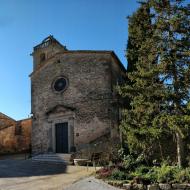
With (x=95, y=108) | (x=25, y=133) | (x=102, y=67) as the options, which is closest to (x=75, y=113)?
(x=95, y=108)

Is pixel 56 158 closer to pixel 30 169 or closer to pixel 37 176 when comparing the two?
pixel 30 169

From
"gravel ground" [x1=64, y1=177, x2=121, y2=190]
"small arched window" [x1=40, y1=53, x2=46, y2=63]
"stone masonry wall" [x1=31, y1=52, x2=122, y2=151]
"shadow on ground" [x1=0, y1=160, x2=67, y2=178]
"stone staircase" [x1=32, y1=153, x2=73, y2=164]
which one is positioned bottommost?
"gravel ground" [x1=64, y1=177, x2=121, y2=190]

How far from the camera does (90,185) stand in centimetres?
1261

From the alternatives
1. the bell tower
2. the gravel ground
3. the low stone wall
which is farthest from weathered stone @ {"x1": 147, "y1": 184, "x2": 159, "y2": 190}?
the bell tower

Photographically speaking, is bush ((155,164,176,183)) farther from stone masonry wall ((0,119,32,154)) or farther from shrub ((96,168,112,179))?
stone masonry wall ((0,119,32,154))

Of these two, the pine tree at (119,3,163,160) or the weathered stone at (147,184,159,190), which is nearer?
the weathered stone at (147,184,159,190)

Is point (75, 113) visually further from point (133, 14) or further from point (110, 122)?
point (133, 14)

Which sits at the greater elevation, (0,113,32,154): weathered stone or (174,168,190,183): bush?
(0,113,32,154): weathered stone

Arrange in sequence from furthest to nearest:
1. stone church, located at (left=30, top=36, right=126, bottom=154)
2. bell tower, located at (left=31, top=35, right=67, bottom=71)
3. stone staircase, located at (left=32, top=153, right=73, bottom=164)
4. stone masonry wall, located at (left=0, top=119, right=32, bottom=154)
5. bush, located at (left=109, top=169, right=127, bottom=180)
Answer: bell tower, located at (left=31, top=35, right=67, bottom=71)
stone masonry wall, located at (left=0, top=119, right=32, bottom=154)
stone church, located at (left=30, top=36, right=126, bottom=154)
stone staircase, located at (left=32, top=153, right=73, bottom=164)
bush, located at (left=109, top=169, right=127, bottom=180)

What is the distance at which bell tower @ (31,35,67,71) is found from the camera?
1323 inches

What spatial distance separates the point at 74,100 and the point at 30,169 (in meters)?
7.57

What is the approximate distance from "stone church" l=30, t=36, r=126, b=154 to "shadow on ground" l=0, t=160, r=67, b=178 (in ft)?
13.9

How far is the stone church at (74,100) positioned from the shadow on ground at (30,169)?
4240 mm

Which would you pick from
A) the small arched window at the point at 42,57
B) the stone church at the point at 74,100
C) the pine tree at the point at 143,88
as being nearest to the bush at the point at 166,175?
the pine tree at the point at 143,88
